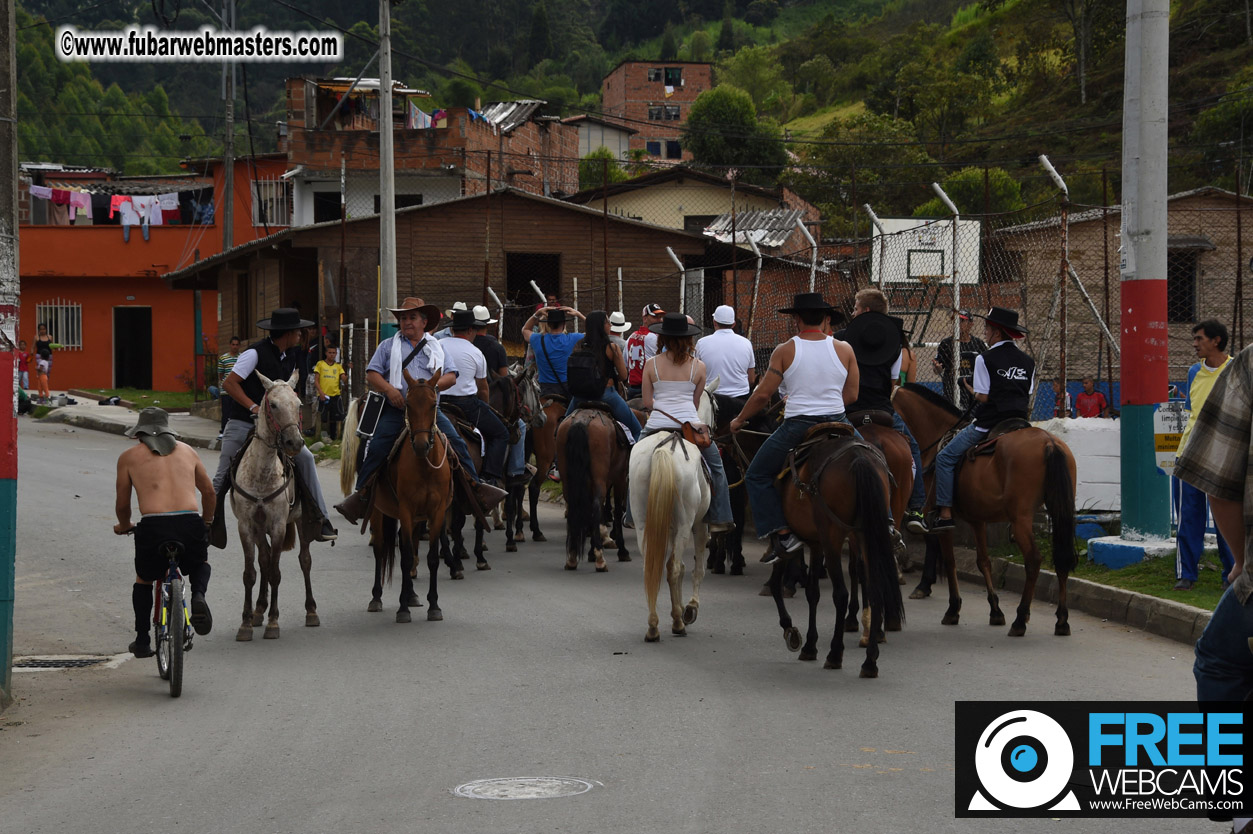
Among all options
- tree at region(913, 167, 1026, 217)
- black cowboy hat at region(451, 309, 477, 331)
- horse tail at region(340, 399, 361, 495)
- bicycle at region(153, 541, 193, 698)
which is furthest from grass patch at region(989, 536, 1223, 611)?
tree at region(913, 167, 1026, 217)

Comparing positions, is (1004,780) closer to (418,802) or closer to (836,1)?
(418,802)

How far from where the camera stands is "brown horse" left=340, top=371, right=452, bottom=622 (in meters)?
10.9

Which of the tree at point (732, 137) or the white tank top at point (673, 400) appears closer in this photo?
the white tank top at point (673, 400)

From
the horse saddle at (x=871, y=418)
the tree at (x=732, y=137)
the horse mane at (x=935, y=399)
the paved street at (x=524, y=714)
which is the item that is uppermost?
the tree at (x=732, y=137)

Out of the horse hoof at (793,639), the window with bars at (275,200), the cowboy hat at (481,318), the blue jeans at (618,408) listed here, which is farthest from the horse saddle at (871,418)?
the window with bars at (275,200)

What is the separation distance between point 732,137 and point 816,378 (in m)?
62.6

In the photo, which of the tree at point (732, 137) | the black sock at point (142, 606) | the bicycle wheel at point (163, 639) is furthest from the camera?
the tree at point (732, 137)

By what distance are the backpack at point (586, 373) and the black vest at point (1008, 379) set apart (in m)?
4.34

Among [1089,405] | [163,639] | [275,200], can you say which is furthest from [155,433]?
[275,200]

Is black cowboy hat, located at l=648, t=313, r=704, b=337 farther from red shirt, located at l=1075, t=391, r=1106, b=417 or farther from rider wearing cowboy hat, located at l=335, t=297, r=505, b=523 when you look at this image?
red shirt, located at l=1075, t=391, r=1106, b=417

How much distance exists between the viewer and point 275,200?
49562 mm

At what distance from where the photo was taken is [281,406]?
33.9ft

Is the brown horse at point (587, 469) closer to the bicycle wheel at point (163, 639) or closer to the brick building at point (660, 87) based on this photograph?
the bicycle wheel at point (163, 639)

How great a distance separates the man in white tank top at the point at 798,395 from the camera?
9.85 m
